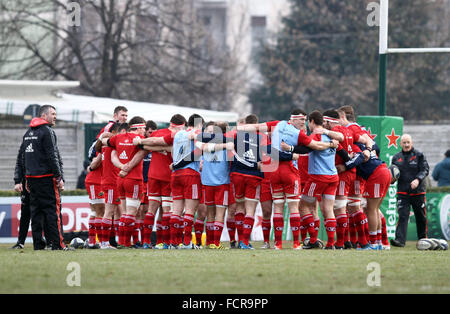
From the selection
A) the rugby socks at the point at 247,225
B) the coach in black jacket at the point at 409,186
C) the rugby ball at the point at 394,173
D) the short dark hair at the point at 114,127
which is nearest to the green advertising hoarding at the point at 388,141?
the coach in black jacket at the point at 409,186

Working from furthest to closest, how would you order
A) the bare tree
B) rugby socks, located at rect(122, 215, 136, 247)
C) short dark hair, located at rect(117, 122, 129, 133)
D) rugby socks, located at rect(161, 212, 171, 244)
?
the bare tree → short dark hair, located at rect(117, 122, 129, 133) → rugby socks, located at rect(122, 215, 136, 247) → rugby socks, located at rect(161, 212, 171, 244)

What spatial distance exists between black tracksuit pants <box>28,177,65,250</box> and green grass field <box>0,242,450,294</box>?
1.32 metres

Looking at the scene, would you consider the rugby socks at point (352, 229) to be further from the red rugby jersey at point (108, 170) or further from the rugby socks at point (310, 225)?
the red rugby jersey at point (108, 170)

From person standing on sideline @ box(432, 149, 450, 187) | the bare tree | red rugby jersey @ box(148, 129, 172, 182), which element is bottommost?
person standing on sideline @ box(432, 149, 450, 187)

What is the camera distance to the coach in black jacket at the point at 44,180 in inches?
548

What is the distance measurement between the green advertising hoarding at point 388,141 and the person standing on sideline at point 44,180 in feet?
21.9

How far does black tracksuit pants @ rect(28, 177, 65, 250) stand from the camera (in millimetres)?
13914

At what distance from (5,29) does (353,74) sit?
1960 cm

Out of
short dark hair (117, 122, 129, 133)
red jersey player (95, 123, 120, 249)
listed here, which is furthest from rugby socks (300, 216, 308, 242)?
short dark hair (117, 122, 129, 133)

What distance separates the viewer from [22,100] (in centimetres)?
2642

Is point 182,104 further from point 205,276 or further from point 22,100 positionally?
point 205,276

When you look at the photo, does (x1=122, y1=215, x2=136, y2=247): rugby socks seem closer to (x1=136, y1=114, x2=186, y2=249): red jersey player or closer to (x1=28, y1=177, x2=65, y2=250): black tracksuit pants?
(x1=136, y1=114, x2=186, y2=249): red jersey player

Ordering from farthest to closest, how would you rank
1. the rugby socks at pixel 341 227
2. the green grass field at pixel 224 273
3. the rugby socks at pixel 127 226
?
the rugby socks at pixel 127 226
the rugby socks at pixel 341 227
the green grass field at pixel 224 273
